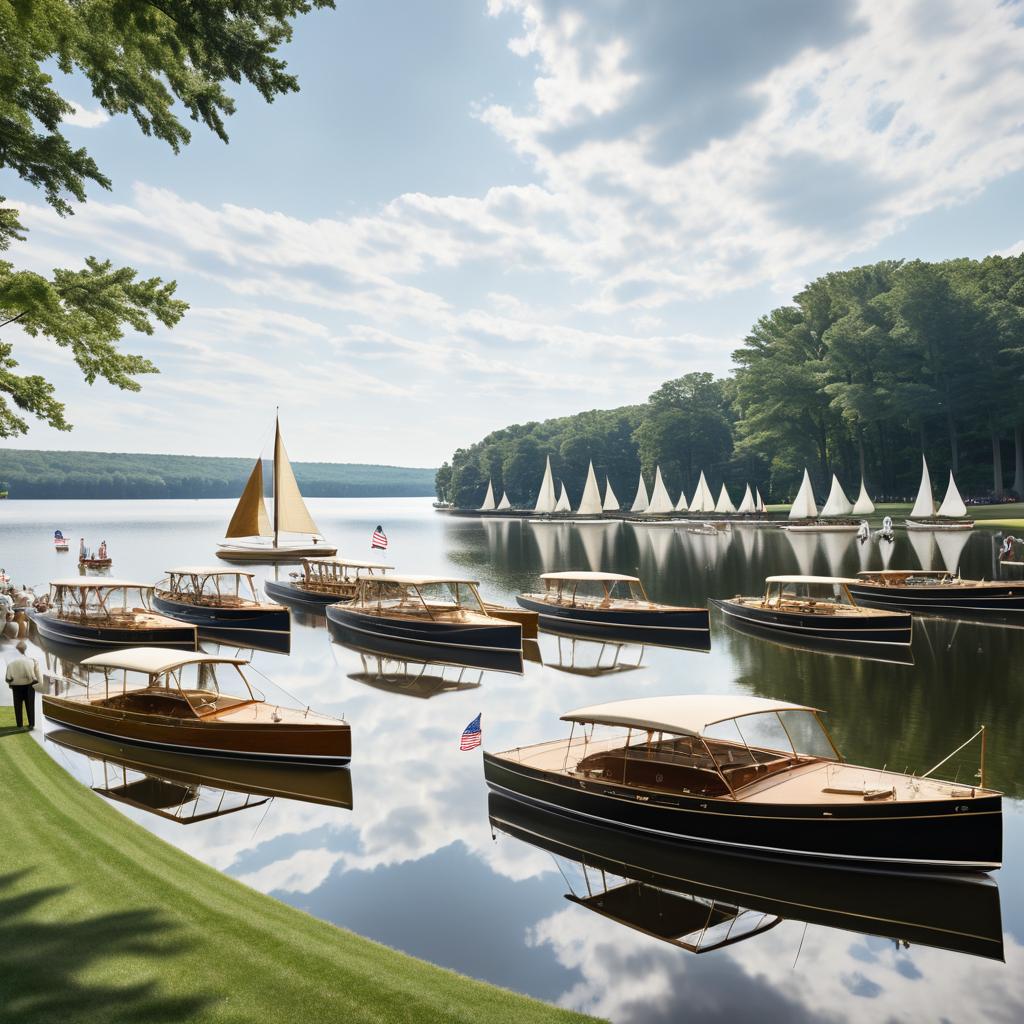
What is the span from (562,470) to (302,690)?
157349 millimetres

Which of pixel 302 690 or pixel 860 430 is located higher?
pixel 860 430

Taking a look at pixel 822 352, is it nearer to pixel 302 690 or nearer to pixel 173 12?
pixel 302 690

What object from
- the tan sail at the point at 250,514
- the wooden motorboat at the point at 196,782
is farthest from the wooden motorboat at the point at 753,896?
the tan sail at the point at 250,514

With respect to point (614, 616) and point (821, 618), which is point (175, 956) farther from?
point (821, 618)

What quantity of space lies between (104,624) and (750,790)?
98.8 feet

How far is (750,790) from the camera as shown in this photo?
1398 centimetres

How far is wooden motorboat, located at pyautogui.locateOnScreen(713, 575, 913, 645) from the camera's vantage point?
102ft

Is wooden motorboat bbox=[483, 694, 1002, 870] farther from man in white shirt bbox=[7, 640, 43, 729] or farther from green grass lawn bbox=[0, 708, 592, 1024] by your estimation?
man in white shirt bbox=[7, 640, 43, 729]

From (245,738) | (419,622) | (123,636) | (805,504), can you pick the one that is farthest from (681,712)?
(805,504)

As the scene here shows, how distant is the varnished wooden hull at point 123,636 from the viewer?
107 feet

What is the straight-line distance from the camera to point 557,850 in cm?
1436

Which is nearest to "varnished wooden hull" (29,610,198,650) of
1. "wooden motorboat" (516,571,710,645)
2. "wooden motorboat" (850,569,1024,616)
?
"wooden motorboat" (516,571,710,645)

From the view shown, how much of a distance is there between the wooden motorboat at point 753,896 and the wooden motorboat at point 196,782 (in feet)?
19.4

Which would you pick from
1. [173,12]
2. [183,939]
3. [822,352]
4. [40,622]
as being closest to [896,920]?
[183,939]
